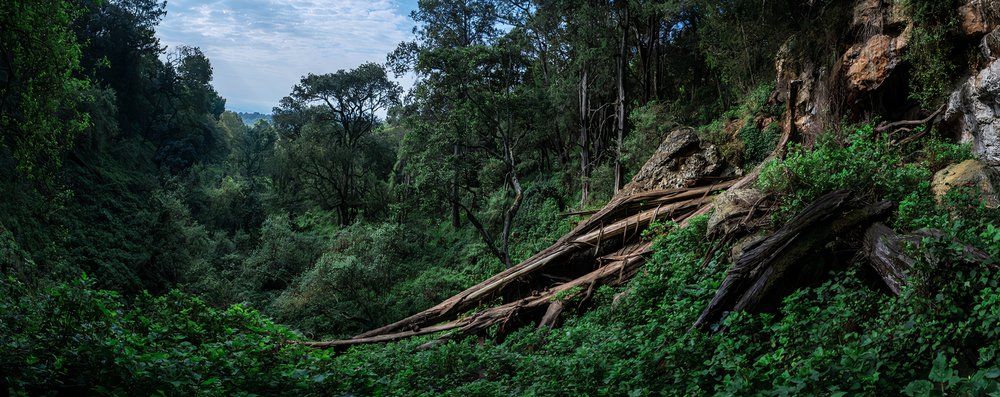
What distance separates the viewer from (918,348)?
3.51 metres

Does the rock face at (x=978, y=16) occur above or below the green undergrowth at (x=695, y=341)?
above

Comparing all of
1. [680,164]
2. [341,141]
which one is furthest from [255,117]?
[680,164]

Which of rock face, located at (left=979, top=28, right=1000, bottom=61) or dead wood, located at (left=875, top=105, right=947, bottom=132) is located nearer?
rock face, located at (left=979, top=28, right=1000, bottom=61)

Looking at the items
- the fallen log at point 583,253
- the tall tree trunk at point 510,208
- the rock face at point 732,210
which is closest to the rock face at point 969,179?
the rock face at point 732,210

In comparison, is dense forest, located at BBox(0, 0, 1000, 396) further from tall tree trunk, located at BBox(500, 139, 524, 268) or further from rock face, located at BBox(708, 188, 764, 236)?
tall tree trunk, located at BBox(500, 139, 524, 268)

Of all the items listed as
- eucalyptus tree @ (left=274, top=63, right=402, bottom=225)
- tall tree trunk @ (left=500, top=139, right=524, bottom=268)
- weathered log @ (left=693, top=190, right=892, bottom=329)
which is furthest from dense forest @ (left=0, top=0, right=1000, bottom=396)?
eucalyptus tree @ (left=274, top=63, right=402, bottom=225)

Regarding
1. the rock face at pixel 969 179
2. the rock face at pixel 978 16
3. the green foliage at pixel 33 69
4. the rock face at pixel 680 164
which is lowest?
the rock face at pixel 969 179

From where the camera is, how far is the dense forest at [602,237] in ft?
13.1

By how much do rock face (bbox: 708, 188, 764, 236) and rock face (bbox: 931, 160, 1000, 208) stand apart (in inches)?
76.8

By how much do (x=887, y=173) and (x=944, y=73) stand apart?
9.40 ft

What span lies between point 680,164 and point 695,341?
27.2ft

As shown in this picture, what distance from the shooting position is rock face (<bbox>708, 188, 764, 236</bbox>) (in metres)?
7.50

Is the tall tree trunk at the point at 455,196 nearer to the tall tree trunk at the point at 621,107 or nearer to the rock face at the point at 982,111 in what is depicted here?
the tall tree trunk at the point at 621,107

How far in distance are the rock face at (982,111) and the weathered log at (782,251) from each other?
1.93 m
